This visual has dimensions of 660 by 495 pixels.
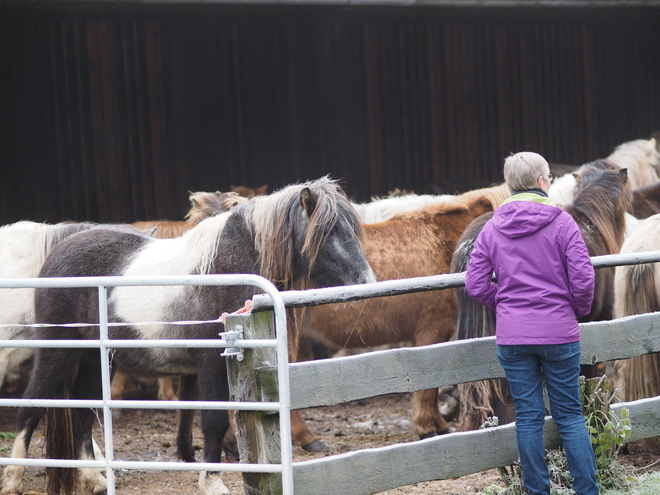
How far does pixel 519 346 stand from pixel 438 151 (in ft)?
29.0

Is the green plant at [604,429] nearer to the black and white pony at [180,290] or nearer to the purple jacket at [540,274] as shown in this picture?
the purple jacket at [540,274]

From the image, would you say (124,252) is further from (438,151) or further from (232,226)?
(438,151)

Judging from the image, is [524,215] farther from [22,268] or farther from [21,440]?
Result: [22,268]

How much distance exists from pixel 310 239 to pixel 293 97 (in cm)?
731

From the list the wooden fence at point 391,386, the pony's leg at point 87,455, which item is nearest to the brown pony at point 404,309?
the pony's leg at point 87,455

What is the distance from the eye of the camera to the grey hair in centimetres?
363

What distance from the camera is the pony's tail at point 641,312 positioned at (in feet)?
17.5

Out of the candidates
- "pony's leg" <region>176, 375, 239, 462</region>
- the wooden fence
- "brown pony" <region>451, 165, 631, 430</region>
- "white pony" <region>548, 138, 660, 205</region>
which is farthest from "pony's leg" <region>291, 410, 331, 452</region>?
"white pony" <region>548, 138, 660, 205</region>

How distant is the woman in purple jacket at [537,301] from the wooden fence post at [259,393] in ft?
3.36

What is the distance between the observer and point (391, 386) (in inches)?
143

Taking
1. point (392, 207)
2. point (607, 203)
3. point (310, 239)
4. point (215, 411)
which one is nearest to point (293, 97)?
point (392, 207)

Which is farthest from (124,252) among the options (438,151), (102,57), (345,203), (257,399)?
(438,151)

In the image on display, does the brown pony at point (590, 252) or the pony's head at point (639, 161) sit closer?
the brown pony at point (590, 252)

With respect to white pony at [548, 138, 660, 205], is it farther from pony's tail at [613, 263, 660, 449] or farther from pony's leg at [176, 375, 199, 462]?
pony's leg at [176, 375, 199, 462]
